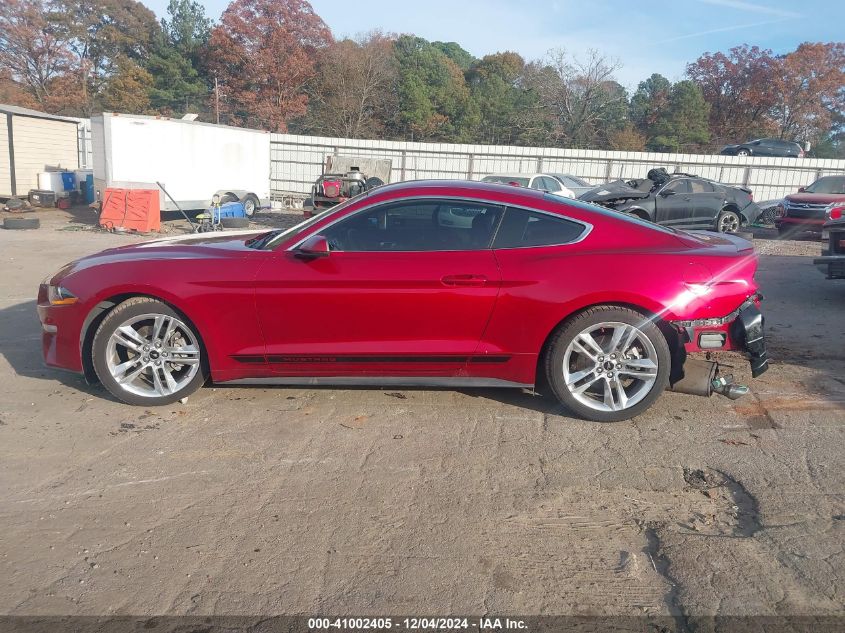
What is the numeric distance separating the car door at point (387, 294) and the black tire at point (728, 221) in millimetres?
13197

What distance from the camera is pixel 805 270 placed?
11172 millimetres

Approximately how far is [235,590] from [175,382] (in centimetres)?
220

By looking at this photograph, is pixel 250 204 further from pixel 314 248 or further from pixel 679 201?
pixel 314 248

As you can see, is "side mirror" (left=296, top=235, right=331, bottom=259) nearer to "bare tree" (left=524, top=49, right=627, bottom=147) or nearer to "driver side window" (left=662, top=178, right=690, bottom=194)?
"driver side window" (left=662, top=178, right=690, bottom=194)

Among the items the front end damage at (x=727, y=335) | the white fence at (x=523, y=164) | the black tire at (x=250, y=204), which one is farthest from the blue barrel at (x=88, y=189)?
the front end damage at (x=727, y=335)

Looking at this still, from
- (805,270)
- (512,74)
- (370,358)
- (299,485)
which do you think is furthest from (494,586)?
(512,74)

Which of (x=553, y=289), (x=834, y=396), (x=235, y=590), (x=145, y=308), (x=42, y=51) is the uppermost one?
(x=42, y=51)

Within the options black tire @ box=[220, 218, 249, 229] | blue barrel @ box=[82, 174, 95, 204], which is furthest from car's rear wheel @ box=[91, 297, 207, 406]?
blue barrel @ box=[82, 174, 95, 204]

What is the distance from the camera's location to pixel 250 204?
19.6 meters

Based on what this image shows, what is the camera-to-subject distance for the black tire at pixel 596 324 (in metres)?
4.31

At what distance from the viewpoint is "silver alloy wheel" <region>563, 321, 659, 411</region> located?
4.34 meters

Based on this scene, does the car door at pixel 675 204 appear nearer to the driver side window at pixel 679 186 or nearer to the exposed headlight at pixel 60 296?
the driver side window at pixel 679 186

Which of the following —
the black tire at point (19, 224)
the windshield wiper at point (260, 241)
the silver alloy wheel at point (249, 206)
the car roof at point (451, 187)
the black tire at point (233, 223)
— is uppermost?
the car roof at point (451, 187)

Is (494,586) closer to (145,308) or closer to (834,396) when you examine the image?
(145,308)
